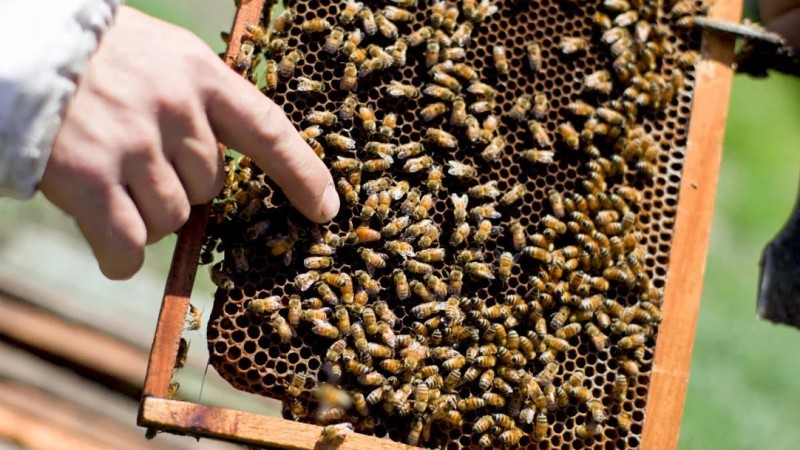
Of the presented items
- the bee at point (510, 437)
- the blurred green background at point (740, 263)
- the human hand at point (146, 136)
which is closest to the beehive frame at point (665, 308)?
the human hand at point (146, 136)

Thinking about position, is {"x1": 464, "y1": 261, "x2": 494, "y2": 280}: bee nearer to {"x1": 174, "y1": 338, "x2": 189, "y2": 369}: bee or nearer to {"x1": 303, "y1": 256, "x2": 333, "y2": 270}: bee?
{"x1": 303, "y1": 256, "x2": 333, "y2": 270}: bee

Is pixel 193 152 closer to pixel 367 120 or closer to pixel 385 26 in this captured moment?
pixel 367 120

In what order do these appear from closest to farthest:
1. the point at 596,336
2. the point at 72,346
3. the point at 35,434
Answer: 1. the point at 596,336
2. the point at 35,434
3. the point at 72,346

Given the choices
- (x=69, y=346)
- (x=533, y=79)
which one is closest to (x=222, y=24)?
(x=69, y=346)

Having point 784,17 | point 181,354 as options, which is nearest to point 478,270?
point 181,354

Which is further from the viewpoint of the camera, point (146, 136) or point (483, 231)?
point (483, 231)

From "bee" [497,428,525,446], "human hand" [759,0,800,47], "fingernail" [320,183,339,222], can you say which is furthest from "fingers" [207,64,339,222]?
"human hand" [759,0,800,47]
